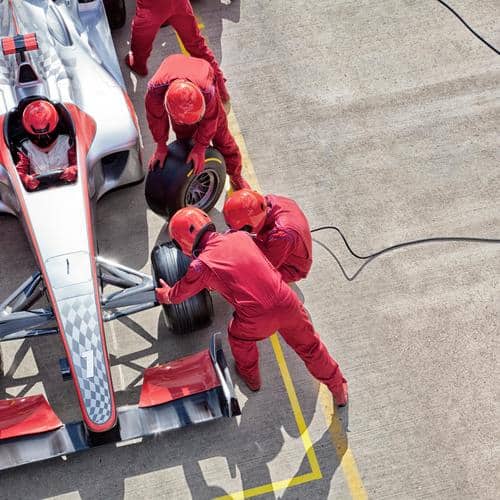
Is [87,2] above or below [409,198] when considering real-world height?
above

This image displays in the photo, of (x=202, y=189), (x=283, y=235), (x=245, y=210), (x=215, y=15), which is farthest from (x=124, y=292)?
(x=215, y=15)

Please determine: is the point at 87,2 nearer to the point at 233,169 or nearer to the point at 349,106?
the point at 233,169

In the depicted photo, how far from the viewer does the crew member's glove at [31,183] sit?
18.6ft

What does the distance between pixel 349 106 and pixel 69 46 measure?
302 cm

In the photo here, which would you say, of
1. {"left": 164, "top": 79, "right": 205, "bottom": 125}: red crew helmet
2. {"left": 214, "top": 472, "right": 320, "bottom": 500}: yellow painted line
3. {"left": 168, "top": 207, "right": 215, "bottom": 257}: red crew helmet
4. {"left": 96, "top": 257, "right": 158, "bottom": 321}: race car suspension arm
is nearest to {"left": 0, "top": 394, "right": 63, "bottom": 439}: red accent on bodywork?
{"left": 96, "top": 257, "right": 158, "bottom": 321}: race car suspension arm

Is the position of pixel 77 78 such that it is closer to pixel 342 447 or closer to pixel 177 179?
pixel 177 179

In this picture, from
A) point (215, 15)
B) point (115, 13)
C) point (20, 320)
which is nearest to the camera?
point (20, 320)

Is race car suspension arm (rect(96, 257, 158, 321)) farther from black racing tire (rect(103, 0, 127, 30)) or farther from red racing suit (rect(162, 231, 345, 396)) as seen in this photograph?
black racing tire (rect(103, 0, 127, 30))

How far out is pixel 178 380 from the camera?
551 centimetres

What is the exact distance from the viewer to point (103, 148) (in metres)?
6.24

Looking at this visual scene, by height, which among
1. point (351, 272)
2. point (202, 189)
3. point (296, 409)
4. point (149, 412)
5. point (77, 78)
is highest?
point (77, 78)

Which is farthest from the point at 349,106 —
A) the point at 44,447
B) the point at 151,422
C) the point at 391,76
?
the point at 44,447

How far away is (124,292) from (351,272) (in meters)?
2.19

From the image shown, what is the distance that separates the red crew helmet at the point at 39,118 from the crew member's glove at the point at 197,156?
45.6 inches
